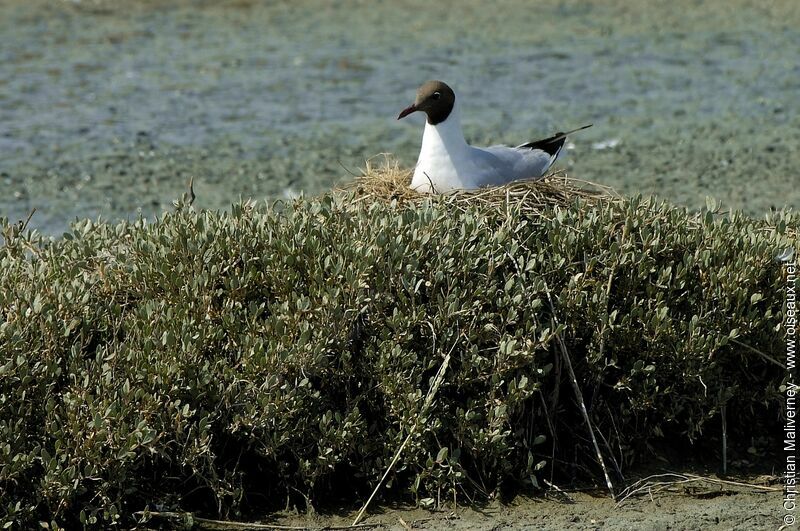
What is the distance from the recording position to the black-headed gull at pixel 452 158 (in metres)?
6.42

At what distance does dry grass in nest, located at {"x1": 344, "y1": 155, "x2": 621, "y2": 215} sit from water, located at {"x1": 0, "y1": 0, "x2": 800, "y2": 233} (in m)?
2.17

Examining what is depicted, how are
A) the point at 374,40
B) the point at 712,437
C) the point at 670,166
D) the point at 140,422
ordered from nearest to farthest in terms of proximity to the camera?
the point at 140,422 < the point at 712,437 < the point at 670,166 < the point at 374,40

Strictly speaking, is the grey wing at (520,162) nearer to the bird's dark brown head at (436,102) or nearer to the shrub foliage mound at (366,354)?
the bird's dark brown head at (436,102)

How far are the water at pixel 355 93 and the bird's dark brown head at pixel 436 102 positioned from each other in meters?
2.13

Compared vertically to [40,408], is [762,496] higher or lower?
lower

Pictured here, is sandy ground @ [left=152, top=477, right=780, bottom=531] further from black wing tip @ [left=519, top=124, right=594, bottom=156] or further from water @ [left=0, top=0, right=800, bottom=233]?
water @ [left=0, top=0, right=800, bottom=233]

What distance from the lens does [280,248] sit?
5.46 meters

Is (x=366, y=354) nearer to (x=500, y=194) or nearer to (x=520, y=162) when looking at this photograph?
(x=500, y=194)

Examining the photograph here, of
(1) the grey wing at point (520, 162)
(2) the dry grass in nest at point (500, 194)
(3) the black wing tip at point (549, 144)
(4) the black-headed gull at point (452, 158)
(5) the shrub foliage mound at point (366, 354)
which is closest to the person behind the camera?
(5) the shrub foliage mound at point (366, 354)

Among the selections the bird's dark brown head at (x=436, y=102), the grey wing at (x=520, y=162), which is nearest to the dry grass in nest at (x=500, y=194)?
the grey wing at (x=520, y=162)

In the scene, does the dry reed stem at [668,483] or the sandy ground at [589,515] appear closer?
the sandy ground at [589,515]

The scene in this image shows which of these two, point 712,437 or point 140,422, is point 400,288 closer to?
point 140,422

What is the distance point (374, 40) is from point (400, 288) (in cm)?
1173

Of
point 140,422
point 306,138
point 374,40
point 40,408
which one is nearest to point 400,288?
point 140,422
